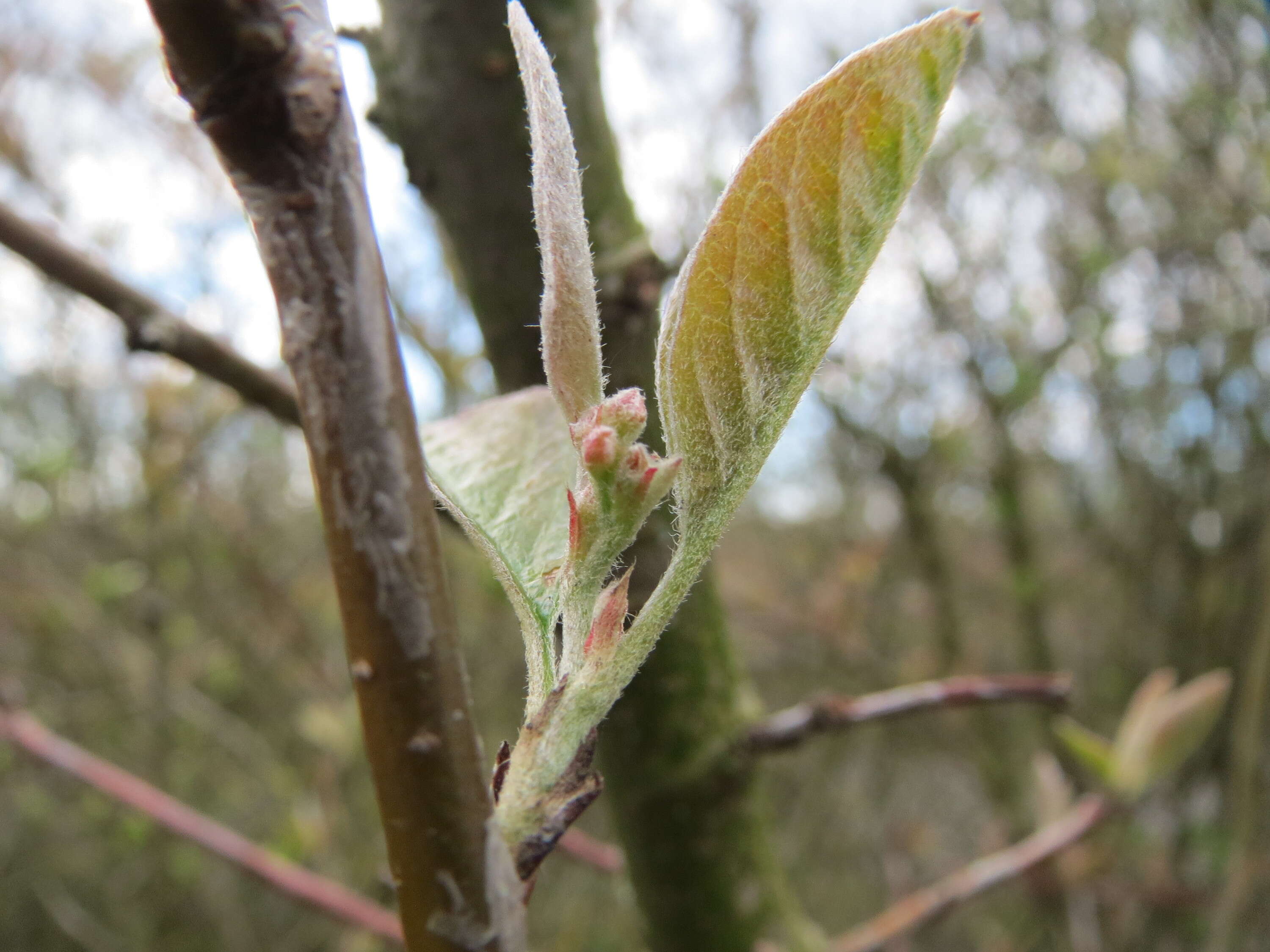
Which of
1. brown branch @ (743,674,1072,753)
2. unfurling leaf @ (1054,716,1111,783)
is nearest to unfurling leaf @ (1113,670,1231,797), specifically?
unfurling leaf @ (1054,716,1111,783)

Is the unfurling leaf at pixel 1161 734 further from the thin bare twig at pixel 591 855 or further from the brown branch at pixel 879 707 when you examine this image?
the thin bare twig at pixel 591 855

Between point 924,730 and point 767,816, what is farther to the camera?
point 924,730

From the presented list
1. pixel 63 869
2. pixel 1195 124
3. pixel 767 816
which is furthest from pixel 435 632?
pixel 63 869

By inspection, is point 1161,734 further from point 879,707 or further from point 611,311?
point 611,311

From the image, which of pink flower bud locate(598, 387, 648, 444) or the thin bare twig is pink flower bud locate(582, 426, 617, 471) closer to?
pink flower bud locate(598, 387, 648, 444)

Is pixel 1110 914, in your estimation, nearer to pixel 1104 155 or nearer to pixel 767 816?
pixel 1104 155

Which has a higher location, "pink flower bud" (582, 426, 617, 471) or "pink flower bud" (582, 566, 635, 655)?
"pink flower bud" (582, 426, 617, 471)

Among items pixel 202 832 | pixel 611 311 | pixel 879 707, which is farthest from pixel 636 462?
pixel 202 832
